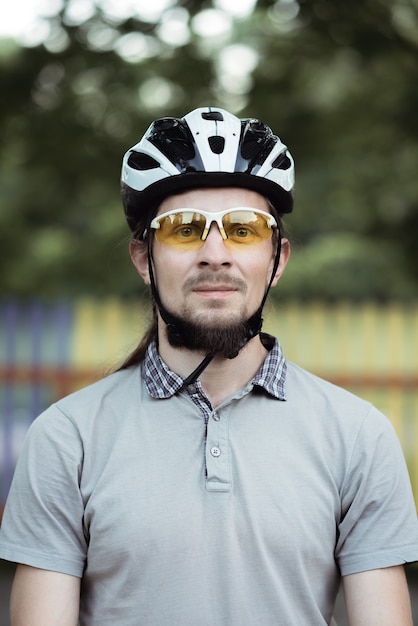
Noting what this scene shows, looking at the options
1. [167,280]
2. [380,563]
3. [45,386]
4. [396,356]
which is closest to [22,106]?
[45,386]

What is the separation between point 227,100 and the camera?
12.2 meters

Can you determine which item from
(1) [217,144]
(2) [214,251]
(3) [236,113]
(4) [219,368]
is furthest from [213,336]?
(3) [236,113]

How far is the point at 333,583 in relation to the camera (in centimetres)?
252

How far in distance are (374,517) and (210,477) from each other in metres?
0.47

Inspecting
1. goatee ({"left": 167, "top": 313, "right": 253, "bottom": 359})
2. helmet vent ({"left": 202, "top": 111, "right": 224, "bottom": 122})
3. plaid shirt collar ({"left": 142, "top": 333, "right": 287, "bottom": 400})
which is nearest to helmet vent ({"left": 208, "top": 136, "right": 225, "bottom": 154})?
helmet vent ({"left": 202, "top": 111, "right": 224, "bottom": 122})

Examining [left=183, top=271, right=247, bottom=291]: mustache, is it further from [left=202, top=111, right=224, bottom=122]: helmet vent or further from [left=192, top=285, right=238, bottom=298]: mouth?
[left=202, top=111, right=224, bottom=122]: helmet vent

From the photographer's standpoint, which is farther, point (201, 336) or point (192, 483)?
point (201, 336)

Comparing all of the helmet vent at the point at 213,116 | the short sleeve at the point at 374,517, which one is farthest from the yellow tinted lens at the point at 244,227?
the short sleeve at the point at 374,517

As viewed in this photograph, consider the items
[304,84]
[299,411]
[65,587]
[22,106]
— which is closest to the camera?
[65,587]

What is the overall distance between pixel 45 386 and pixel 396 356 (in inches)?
127

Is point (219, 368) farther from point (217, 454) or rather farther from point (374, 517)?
point (374, 517)

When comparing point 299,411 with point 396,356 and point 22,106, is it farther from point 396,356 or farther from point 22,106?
point 22,106

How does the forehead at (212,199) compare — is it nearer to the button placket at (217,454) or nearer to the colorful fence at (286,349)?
the button placket at (217,454)

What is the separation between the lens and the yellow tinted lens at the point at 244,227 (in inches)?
105
